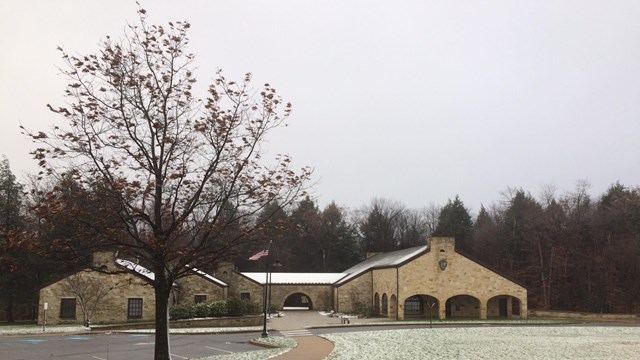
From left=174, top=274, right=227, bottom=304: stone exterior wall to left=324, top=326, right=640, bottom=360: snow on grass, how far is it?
17284mm

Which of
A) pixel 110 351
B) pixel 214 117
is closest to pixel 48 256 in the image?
pixel 214 117

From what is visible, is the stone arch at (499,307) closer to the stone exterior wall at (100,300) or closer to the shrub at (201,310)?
the shrub at (201,310)

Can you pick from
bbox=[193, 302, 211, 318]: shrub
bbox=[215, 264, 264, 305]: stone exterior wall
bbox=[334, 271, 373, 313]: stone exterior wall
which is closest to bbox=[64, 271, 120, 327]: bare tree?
bbox=[193, 302, 211, 318]: shrub

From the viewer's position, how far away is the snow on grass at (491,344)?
62.3 ft

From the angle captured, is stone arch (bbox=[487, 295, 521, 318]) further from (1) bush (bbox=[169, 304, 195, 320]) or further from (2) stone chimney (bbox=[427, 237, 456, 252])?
(1) bush (bbox=[169, 304, 195, 320])

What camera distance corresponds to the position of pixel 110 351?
69.3 ft

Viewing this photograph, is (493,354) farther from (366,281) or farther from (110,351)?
(366,281)

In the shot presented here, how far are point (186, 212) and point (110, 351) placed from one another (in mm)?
10752

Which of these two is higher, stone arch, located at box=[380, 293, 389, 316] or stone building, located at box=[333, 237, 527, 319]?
stone building, located at box=[333, 237, 527, 319]

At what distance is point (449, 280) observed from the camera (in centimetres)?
4094

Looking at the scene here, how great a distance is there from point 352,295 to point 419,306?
20.3 ft

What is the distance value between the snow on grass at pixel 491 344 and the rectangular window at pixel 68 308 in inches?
807

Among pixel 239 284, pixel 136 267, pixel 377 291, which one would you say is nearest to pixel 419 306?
pixel 377 291

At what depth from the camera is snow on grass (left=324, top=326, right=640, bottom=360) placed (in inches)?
748
